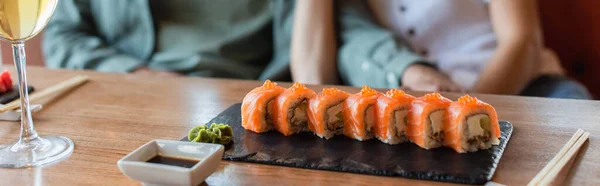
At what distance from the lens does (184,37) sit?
2273 millimetres

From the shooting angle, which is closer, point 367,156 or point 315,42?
point 367,156

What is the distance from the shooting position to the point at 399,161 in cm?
97

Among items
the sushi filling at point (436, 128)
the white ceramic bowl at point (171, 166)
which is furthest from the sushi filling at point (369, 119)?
the white ceramic bowl at point (171, 166)

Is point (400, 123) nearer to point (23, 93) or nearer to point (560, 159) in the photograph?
point (560, 159)

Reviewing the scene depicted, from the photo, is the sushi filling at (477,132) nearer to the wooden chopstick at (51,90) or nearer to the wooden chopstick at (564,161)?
the wooden chopstick at (564,161)

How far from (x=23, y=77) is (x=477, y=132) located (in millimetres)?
752

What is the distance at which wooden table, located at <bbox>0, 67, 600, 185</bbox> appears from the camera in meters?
0.93

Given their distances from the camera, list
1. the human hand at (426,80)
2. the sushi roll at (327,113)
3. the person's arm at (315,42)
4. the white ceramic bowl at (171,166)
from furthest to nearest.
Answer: the person's arm at (315,42)
the human hand at (426,80)
the sushi roll at (327,113)
the white ceramic bowl at (171,166)

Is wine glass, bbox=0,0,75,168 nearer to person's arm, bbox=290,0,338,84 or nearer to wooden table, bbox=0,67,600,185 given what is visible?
wooden table, bbox=0,67,600,185

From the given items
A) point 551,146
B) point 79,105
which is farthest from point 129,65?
point 551,146

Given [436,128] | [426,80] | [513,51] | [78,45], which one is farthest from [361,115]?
[78,45]

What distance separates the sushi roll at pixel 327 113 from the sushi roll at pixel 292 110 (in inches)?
0.8

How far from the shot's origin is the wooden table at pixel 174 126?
36.6 inches

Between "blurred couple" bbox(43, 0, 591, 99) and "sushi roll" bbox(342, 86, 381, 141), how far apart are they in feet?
2.10
